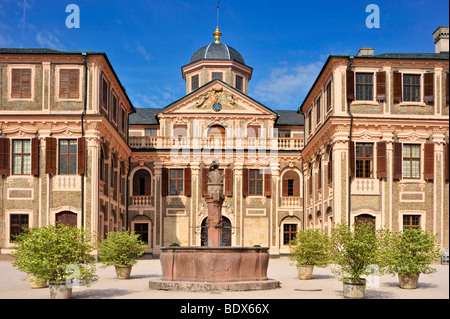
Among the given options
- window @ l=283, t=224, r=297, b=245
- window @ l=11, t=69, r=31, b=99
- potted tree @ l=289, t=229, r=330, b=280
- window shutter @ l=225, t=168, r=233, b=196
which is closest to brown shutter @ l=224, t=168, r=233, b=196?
window shutter @ l=225, t=168, r=233, b=196

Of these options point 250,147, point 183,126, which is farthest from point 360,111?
point 183,126

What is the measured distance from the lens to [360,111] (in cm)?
3394

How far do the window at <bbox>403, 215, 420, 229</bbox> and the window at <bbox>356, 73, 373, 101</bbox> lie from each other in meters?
6.83

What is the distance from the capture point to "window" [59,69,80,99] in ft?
110

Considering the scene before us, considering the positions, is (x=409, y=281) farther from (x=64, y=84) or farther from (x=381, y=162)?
(x=64, y=84)

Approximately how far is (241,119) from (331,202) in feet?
47.6

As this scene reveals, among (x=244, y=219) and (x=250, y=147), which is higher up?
(x=250, y=147)

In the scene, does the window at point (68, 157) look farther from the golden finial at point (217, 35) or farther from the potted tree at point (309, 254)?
the golden finial at point (217, 35)

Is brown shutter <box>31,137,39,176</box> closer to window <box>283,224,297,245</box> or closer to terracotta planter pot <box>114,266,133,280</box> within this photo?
terracotta planter pot <box>114,266,133,280</box>

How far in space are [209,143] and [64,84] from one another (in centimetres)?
1498

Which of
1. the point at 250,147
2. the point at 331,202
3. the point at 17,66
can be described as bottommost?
the point at 331,202

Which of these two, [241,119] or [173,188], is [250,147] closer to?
[241,119]

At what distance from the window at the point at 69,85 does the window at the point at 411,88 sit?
17.9 m

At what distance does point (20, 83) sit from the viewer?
33719 mm
